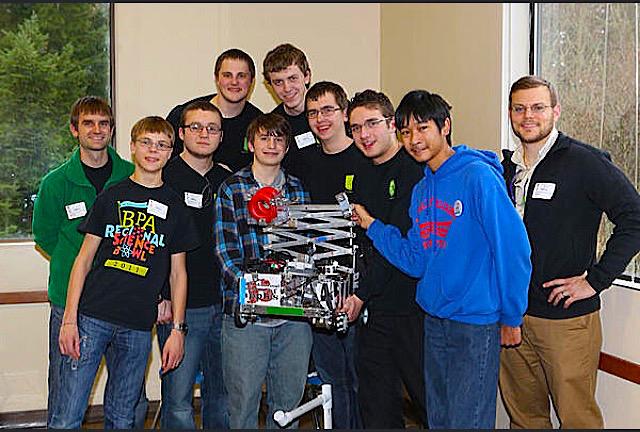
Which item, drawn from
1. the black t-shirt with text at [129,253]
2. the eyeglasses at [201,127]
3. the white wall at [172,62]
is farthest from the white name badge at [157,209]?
the white wall at [172,62]

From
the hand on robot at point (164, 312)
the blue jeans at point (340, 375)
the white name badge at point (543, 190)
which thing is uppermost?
the white name badge at point (543, 190)

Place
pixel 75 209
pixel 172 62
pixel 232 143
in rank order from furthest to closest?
pixel 172 62, pixel 232 143, pixel 75 209

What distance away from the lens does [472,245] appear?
106 inches

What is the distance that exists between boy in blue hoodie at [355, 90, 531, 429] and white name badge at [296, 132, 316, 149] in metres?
0.71

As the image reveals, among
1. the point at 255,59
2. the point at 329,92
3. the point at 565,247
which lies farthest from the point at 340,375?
the point at 255,59

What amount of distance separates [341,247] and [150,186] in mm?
772

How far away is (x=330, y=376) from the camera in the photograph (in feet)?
10.9

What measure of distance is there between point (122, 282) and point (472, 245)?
1281mm

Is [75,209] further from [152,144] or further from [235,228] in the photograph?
[235,228]

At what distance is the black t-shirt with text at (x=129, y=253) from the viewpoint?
3.02 meters

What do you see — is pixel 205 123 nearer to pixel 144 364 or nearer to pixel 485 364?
pixel 144 364

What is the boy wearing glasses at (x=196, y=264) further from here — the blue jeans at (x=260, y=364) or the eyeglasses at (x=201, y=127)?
the blue jeans at (x=260, y=364)

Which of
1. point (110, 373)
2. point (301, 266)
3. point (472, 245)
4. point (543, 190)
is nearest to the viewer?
point (472, 245)

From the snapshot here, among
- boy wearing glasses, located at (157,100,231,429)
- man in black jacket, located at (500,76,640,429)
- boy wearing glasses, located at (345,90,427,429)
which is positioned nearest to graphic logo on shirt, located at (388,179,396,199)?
boy wearing glasses, located at (345,90,427,429)
